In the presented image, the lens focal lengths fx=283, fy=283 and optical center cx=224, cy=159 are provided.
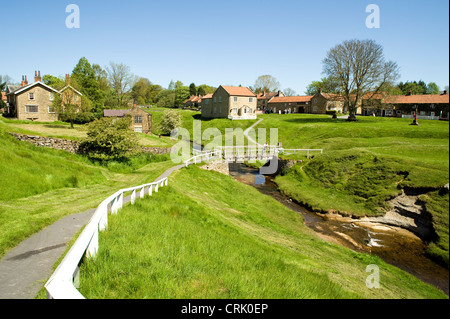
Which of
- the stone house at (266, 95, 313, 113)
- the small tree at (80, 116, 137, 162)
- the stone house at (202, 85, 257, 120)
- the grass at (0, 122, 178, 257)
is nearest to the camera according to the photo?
the grass at (0, 122, 178, 257)

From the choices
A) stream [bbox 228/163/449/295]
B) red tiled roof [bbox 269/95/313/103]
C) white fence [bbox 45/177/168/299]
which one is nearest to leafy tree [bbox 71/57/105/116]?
red tiled roof [bbox 269/95/313/103]

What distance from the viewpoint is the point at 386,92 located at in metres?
53.0

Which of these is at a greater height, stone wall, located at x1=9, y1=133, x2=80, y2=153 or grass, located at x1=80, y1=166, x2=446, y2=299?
stone wall, located at x1=9, y1=133, x2=80, y2=153

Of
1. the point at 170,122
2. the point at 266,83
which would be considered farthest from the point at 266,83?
the point at 170,122

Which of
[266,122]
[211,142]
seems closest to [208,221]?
[211,142]

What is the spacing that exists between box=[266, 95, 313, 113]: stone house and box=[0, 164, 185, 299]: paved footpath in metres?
89.4

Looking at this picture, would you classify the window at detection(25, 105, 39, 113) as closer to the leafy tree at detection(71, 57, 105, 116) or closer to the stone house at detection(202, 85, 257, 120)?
the leafy tree at detection(71, 57, 105, 116)

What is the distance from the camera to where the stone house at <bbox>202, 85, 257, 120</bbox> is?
76.1 m

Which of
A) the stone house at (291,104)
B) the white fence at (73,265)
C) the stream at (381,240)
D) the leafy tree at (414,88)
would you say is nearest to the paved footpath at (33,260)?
the white fence at (73,265)

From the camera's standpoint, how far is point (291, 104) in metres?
96.8

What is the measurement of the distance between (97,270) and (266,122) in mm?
64630

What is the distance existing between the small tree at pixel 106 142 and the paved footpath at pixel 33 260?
21418 mm

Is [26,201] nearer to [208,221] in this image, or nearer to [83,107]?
[208,221]
